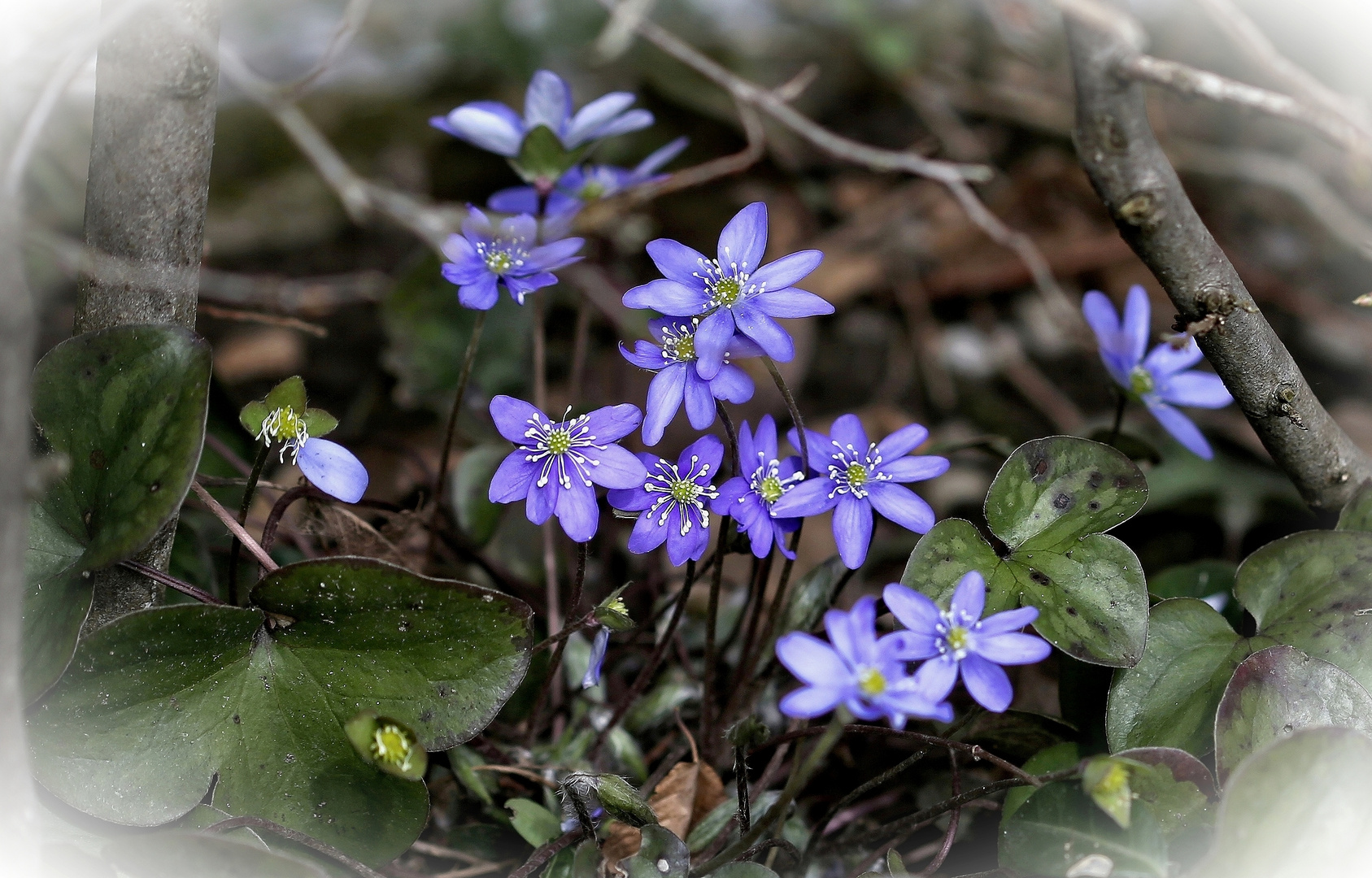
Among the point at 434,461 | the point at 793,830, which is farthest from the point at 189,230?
the point at 793,830

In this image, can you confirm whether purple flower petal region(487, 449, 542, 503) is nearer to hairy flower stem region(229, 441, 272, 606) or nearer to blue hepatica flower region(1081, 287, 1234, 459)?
hairy flower stem region(229, 441, 272, 606)

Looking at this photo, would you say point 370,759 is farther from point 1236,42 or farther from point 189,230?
point 1236,42

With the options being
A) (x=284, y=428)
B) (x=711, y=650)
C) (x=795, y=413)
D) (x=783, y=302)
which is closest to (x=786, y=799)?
(x=711, y=650)

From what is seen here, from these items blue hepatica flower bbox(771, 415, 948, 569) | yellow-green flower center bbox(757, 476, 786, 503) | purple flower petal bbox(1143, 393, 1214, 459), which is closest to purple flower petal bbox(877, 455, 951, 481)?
blue hepatica flower bbox(771, 415, 948, 569)

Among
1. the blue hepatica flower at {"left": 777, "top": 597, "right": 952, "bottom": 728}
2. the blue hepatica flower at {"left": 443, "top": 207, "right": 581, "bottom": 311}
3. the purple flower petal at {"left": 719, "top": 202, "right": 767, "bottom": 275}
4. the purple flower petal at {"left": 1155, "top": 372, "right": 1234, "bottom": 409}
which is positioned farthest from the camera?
the purple flower petal at {"left": 1155, "top": 372, "right": 1234, "bottom": 409}

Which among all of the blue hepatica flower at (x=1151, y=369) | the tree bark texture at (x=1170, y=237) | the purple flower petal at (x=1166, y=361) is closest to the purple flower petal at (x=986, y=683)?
the tree bark texture at (x=1170, y=237)

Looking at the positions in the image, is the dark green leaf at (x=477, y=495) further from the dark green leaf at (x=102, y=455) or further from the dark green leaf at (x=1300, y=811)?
the dark green leaf at (x=1300, y=811)
